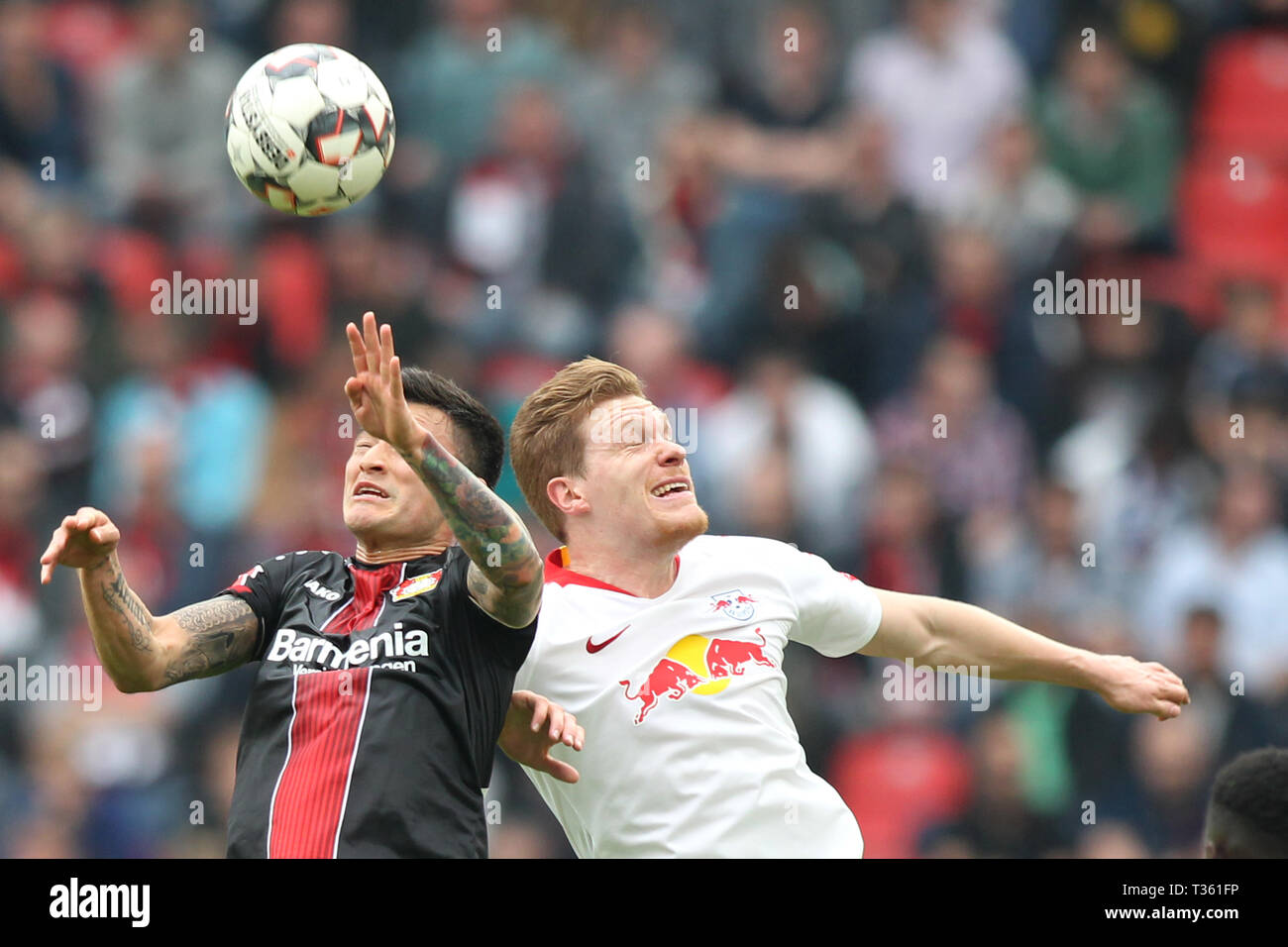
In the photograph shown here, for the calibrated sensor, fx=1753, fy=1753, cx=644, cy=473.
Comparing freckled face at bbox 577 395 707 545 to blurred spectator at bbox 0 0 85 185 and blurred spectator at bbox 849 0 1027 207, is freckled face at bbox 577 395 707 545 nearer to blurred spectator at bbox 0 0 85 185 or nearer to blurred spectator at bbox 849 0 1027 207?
blurred spectator at bbox 849 0 1027 207

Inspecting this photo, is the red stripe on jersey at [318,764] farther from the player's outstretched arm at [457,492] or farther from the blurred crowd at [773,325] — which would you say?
the blurred crowd at [773,325]

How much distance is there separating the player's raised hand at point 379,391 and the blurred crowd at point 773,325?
4629 mm

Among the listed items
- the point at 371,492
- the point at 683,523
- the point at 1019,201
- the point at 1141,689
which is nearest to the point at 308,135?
the point at 371,492

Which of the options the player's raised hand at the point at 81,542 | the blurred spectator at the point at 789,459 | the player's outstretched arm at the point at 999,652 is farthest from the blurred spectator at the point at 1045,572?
the player's raised hand at the point at 81,542

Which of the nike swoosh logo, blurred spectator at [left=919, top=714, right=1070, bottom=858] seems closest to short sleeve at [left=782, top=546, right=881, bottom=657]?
the nike swoosh logo

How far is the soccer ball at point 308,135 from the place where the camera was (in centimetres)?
548

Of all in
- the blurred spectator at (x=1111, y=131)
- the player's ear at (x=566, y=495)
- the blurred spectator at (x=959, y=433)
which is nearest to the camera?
the player's ear at (x=566, y=495)

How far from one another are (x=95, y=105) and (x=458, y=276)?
8.35 feet

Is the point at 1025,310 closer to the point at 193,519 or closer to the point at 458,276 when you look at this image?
the point at 458,276

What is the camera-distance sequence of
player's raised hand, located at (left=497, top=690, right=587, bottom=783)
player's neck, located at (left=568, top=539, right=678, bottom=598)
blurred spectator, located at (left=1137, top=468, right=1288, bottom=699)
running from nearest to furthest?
player's raised hand, located at (left=497, top=690, right=587, bottom=783), player's neck, located at (left=568, top=539, right=678, bottom=598), blurred spectator, located at (left=1137, top=468, right=1288, bottom=699)

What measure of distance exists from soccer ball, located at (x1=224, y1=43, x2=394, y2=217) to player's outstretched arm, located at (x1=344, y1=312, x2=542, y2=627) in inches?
51.9

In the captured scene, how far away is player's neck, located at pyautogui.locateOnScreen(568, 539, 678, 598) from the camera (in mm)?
5156

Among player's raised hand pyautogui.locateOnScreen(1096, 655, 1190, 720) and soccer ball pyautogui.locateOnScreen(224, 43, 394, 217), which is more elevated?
soccer ball pyautogui.locateOnScreen(224, 43, 394, 217)

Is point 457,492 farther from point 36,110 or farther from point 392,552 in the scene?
point 36,110
